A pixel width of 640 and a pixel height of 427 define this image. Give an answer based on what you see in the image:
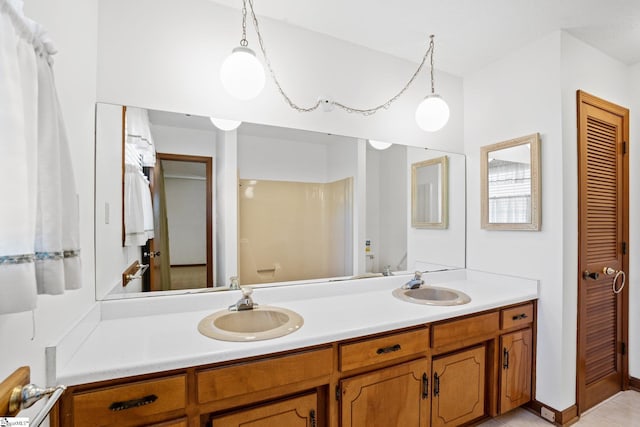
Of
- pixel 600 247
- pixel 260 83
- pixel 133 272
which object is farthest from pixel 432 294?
pixel 133 272

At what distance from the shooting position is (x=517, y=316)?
6.19 ft

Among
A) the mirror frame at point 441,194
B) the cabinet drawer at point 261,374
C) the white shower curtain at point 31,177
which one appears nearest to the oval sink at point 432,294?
the mirror frame at point 441,194

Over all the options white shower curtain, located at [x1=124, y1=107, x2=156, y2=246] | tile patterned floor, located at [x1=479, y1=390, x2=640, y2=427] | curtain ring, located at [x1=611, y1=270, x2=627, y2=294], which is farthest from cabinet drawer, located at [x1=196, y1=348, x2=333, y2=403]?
curtain ring, located at [x1=611, y1=270, x2=627, y2=294]

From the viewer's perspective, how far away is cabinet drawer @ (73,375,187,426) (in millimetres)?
938

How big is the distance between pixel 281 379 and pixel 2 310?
35.9 inches

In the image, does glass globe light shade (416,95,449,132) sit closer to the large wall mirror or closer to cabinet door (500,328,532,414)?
the large wall mirror

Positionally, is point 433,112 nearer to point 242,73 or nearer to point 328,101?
point 328,101

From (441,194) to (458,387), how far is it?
142 cm

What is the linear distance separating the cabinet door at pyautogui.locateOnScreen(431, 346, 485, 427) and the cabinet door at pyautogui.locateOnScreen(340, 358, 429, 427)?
0.29 ft

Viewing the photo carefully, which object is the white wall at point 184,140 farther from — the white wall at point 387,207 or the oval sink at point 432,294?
the oval sink at point 432,294

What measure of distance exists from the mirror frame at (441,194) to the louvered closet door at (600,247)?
0.85m

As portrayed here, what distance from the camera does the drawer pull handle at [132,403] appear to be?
97 centimetres

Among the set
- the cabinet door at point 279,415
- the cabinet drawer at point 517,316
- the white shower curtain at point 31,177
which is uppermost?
the white shower curtain at point 31,177

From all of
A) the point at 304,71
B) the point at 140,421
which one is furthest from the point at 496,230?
the point at 140,421
